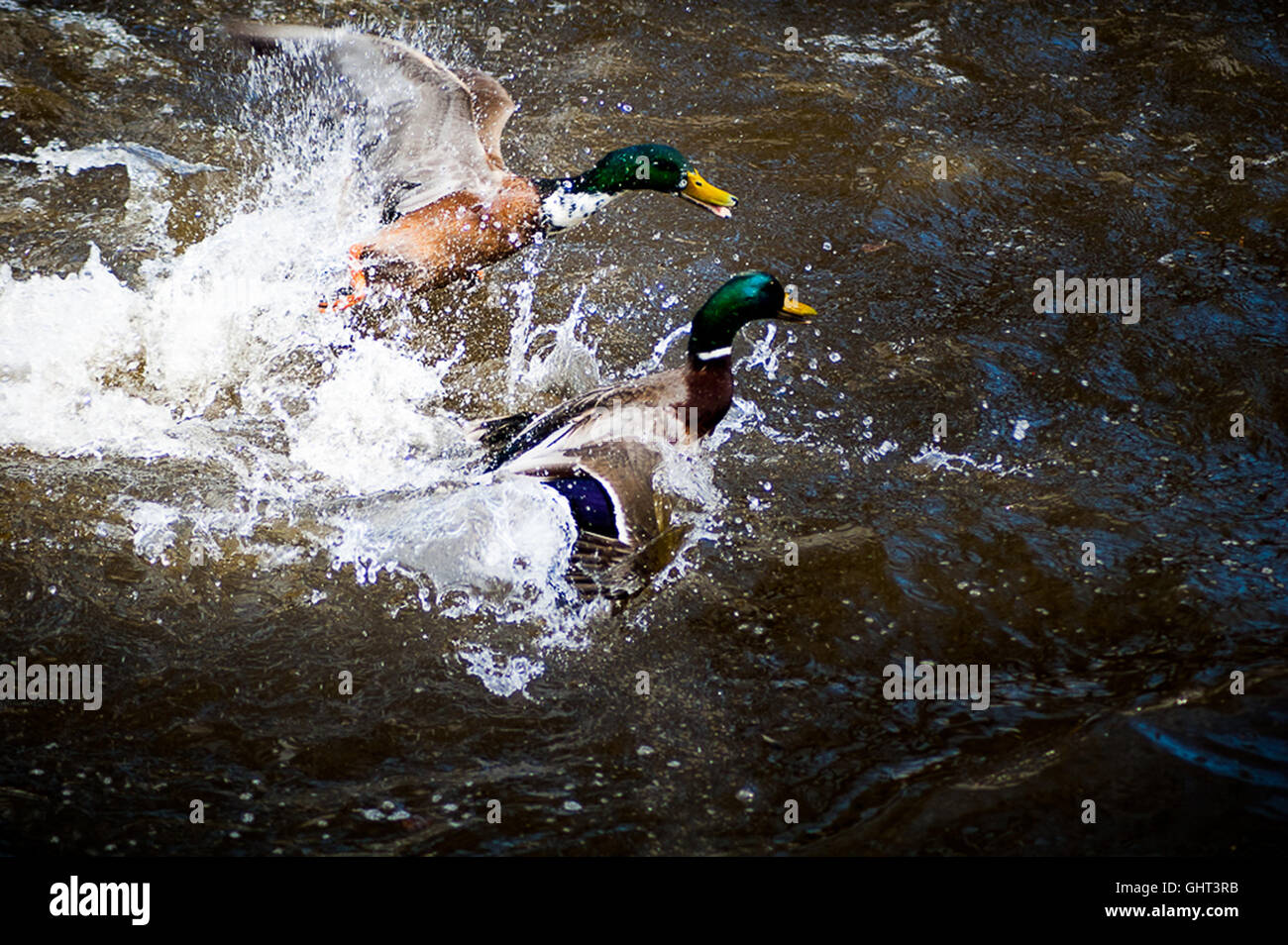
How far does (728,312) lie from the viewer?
4344mm

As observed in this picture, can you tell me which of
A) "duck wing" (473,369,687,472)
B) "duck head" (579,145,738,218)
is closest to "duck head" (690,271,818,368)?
"duck wing" (473,369,687,472)

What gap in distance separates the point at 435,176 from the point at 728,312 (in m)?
1.72

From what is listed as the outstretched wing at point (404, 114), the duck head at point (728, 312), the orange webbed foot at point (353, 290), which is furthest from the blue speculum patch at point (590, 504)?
the outstretched wing at point (404, 114)

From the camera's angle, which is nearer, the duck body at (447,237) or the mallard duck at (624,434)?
the mallard duck at (624,434)

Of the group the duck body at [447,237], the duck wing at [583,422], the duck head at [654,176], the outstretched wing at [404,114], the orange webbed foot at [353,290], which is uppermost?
the outstretched wing at [404,114]

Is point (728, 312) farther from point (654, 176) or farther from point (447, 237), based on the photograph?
point (447, 237)

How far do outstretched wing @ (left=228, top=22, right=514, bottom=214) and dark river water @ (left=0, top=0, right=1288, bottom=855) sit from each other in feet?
1.02

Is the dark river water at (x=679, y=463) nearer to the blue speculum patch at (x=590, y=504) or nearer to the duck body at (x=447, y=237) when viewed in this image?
the blue speculum patch at (x=590, y=504)

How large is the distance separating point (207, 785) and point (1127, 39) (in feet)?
22.4

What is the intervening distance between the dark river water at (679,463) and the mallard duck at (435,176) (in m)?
0.24

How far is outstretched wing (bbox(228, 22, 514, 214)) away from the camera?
17.4 feet

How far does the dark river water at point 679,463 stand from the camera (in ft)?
10.7

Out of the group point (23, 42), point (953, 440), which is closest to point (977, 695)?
point (953, 440)

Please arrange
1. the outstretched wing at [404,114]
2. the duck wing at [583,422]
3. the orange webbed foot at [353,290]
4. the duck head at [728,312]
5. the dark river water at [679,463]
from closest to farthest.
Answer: the dark river water at [679,463], the duck wing at [583,422], the duck head at [728,312], the orange webbed foot at [353,290], the outstretched wing at [404,114]
